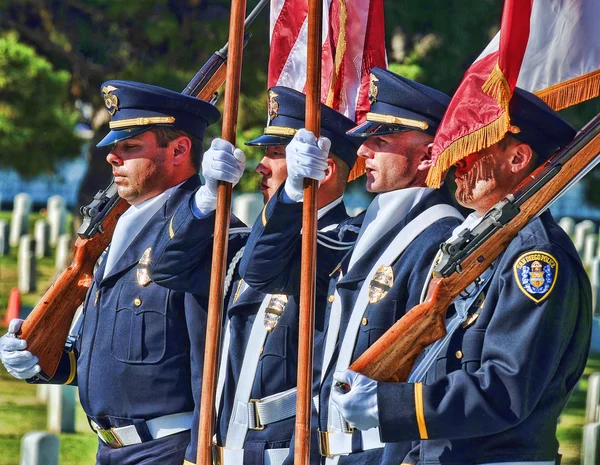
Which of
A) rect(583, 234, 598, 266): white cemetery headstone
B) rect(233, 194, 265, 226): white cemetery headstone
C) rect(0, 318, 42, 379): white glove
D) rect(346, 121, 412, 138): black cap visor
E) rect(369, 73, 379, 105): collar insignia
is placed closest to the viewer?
rect(346, 121, 412, 138): black cap visor

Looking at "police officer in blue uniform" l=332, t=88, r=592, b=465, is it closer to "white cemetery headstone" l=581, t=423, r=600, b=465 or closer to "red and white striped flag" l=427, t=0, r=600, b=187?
"red and white striped flag" l=427, t=0, r=600, b=187

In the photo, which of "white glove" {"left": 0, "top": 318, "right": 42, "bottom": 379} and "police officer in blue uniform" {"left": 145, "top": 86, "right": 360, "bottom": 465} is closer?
"police officer in blue uniform" {"left": 145, "top": 86, "right": 360, "bottom": 465}

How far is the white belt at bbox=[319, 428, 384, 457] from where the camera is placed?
469cm

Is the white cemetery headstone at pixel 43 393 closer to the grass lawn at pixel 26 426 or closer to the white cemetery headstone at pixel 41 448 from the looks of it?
the grass lawn at pixel 26 426

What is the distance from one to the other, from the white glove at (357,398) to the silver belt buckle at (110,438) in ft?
5.75

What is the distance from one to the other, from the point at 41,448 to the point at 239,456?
297 centimetres

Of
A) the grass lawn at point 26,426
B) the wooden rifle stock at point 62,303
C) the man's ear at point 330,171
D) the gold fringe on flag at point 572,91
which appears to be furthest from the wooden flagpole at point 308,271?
the grass lawn at point 26,426

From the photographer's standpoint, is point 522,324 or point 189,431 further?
point 189,431

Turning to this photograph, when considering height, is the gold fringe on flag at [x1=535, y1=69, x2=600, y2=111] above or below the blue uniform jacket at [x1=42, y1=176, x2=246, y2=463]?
above

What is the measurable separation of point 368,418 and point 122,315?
1.77m

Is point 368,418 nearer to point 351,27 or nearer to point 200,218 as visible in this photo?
point 200,218

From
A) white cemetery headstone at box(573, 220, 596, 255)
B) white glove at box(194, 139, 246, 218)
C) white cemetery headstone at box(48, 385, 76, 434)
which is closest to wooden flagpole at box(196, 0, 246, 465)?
white glove at box(194, 139, 246, 218)

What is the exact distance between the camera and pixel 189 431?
5.59 m

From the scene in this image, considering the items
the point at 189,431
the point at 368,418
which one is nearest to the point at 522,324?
the point at 368,418
